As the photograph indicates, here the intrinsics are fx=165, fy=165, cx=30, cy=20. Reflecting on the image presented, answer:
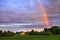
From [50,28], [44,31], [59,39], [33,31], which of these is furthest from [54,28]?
[59,39]

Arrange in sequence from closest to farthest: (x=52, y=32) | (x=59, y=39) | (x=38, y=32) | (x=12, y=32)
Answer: (x=59, y=39) → (x=12, y=32) → (x=38, y=32) → (x=52, y=32)

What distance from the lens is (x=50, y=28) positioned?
41031 mm

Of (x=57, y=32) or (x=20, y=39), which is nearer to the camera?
(x=20, y=39)

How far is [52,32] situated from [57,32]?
172 cm

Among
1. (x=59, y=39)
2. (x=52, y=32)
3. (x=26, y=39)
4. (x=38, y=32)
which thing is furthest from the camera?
(x=52, y=32)

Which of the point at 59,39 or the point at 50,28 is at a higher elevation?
the point at 50,28

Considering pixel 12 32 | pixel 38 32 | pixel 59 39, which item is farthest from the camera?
pixel 38 32

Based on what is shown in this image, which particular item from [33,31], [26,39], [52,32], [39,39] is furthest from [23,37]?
[52,32]

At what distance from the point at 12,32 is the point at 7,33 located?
1597mm

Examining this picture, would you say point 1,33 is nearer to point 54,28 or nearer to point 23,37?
point 54,28

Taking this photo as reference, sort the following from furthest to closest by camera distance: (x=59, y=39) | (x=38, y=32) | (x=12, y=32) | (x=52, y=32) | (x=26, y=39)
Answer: (x=52, y=32), (x=38, y=32), (x=12, y=32), (x=59, y=39), (x=26, y=39)

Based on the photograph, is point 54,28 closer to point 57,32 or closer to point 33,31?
point 57,32

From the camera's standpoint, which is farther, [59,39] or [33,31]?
[33,31]

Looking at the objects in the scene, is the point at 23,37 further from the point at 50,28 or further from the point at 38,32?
the point at 50,28
